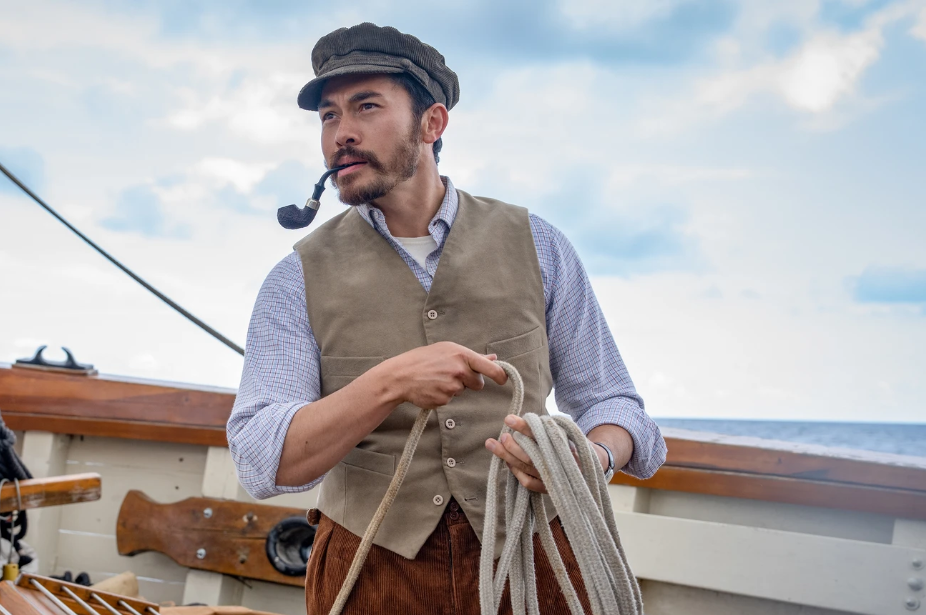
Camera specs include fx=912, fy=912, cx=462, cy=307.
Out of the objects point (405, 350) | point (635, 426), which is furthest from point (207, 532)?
point (635, 426)

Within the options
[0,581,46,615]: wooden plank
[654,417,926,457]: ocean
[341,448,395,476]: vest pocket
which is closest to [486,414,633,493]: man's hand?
[341,448,395,476]: vest pocket

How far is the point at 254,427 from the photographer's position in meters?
1.34

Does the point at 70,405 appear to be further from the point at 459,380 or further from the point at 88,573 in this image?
the point at 459,380

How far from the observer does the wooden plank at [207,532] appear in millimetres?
2561

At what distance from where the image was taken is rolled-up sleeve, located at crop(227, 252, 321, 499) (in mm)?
1334

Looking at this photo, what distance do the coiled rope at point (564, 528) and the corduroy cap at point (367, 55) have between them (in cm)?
68

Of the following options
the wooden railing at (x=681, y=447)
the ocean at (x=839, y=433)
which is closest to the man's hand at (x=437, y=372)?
the wooden railing at (x=681, y=447)

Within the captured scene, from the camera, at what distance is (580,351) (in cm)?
159

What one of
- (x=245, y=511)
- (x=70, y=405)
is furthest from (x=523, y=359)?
(x=70, y=405)

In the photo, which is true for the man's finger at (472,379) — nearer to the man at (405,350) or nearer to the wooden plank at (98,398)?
the man at (405,350)

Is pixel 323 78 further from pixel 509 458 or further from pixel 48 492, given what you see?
pixel 48 492

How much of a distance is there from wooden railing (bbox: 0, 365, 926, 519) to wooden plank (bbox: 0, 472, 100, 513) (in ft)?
2.30

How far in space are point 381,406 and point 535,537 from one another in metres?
0.41

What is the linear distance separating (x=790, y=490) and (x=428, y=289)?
123 cm
